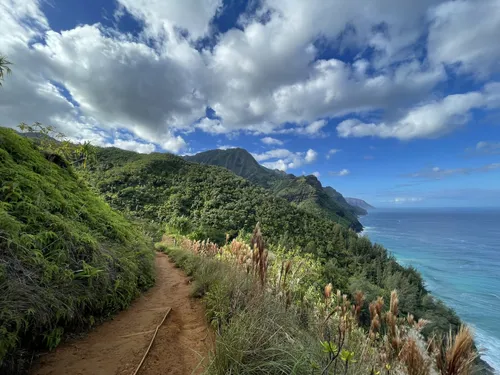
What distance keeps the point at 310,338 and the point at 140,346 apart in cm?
218

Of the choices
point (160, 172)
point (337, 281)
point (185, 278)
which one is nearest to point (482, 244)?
point (337, 281)

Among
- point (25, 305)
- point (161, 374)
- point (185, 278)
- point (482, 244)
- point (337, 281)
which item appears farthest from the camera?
point (482, 244)

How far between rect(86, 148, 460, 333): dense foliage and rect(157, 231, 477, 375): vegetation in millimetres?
26570

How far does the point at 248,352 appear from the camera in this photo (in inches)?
92.0

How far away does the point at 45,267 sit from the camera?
3.06 m

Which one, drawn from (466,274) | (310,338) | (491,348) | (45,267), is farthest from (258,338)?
(466,274)

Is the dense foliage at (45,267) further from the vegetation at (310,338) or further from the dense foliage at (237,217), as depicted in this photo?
the dense foliage at (237,217)

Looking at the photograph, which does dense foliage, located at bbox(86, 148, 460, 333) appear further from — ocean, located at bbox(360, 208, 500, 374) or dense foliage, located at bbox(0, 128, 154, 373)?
dense foliage, located at bbox(0, 128, 154, 373)

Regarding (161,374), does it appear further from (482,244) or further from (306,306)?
(482,244)

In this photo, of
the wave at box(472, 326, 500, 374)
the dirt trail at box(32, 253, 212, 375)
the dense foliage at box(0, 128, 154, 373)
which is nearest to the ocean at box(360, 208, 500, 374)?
the wave at box(472, 326, 500, 374)

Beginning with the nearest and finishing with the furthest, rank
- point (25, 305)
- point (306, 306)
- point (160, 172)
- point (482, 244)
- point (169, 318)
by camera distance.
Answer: point (25, 305) < point (306, 306) < point (169, 318) < point (160, 172) < point (482, 244)

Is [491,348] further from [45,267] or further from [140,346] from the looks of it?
[45,267]

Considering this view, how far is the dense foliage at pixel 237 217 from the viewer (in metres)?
35.3

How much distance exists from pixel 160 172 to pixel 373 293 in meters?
43.5
